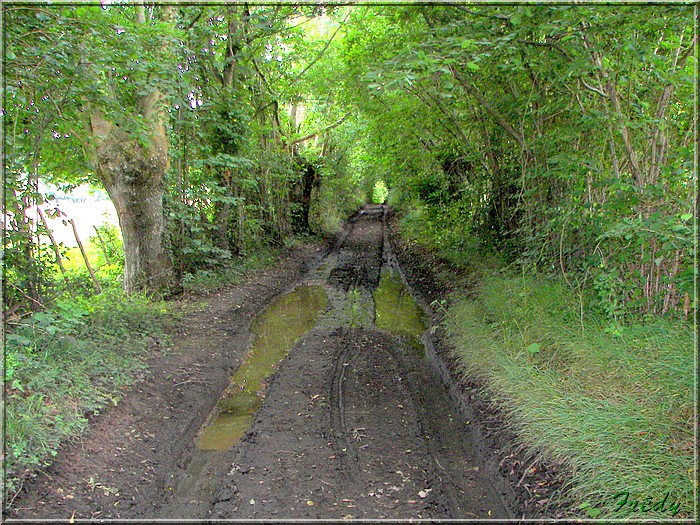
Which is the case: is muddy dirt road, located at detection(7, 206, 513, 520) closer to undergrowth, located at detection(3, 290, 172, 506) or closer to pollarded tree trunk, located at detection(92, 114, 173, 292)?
undergrowth, located at detection(3, 290, 172, 506)

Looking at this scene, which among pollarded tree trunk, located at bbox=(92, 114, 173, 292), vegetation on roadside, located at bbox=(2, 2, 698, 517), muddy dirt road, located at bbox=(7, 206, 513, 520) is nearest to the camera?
muddy dirt road, located at bbox=(7, 206, 513, 520)

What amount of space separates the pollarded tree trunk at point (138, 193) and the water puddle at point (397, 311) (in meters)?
3.69

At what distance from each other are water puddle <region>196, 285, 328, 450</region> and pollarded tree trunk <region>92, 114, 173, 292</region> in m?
1.93

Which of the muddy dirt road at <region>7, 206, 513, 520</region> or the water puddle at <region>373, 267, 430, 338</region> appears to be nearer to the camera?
the muddy dirt road at <region>7, 206, 513, 520</region>

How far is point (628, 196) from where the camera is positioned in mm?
4324

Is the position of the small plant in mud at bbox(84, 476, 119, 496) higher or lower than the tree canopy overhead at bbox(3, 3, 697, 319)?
lower

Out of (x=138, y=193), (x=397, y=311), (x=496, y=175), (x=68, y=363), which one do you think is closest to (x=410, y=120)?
(x=496, y=175)

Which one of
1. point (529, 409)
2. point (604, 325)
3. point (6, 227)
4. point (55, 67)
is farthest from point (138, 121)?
point (604, 325)

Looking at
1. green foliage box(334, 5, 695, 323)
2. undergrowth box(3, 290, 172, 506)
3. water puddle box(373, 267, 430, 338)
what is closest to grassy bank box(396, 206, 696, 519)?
green foliage box(334, 5, 695, 323)

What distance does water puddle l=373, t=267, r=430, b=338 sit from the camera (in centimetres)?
731

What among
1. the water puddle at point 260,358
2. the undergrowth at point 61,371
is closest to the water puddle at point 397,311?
the water puddle at point 260,358

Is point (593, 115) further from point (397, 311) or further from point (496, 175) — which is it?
point (397, 311)

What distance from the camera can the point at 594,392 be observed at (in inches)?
149

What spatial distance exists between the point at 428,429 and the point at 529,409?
0.92 meters
